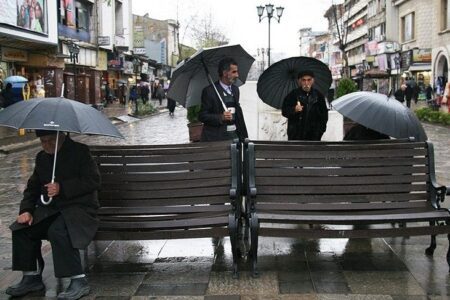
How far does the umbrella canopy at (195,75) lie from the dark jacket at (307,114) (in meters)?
0.72

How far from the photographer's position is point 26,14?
2492 cm

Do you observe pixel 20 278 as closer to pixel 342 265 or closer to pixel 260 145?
pixel 260 145

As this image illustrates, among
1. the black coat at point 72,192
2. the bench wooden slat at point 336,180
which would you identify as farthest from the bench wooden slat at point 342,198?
the black coat at point 72,192

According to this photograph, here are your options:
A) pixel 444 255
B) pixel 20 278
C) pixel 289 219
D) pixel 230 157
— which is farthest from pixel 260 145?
pixel 20 278

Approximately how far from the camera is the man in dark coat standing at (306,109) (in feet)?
21.2

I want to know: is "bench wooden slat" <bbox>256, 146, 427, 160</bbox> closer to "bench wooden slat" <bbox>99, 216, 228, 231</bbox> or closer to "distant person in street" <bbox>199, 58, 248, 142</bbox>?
"bench wooden slat" <bbox>99, 216, 228, 231</bbox>

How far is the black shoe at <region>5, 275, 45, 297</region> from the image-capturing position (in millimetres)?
4461

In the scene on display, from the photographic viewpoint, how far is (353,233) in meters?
4.66

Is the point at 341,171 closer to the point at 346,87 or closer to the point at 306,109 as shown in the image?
the point at 306,109

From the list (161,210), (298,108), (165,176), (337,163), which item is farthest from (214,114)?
(337,163)

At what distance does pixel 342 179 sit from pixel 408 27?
161 ft

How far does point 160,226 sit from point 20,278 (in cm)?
130

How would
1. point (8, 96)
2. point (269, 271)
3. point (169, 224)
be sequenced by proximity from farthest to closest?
1. point (8, 96)
2. point (269, 271)
3. point (169, 224)

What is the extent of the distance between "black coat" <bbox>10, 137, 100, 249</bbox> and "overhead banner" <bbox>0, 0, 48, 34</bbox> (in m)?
19.3
